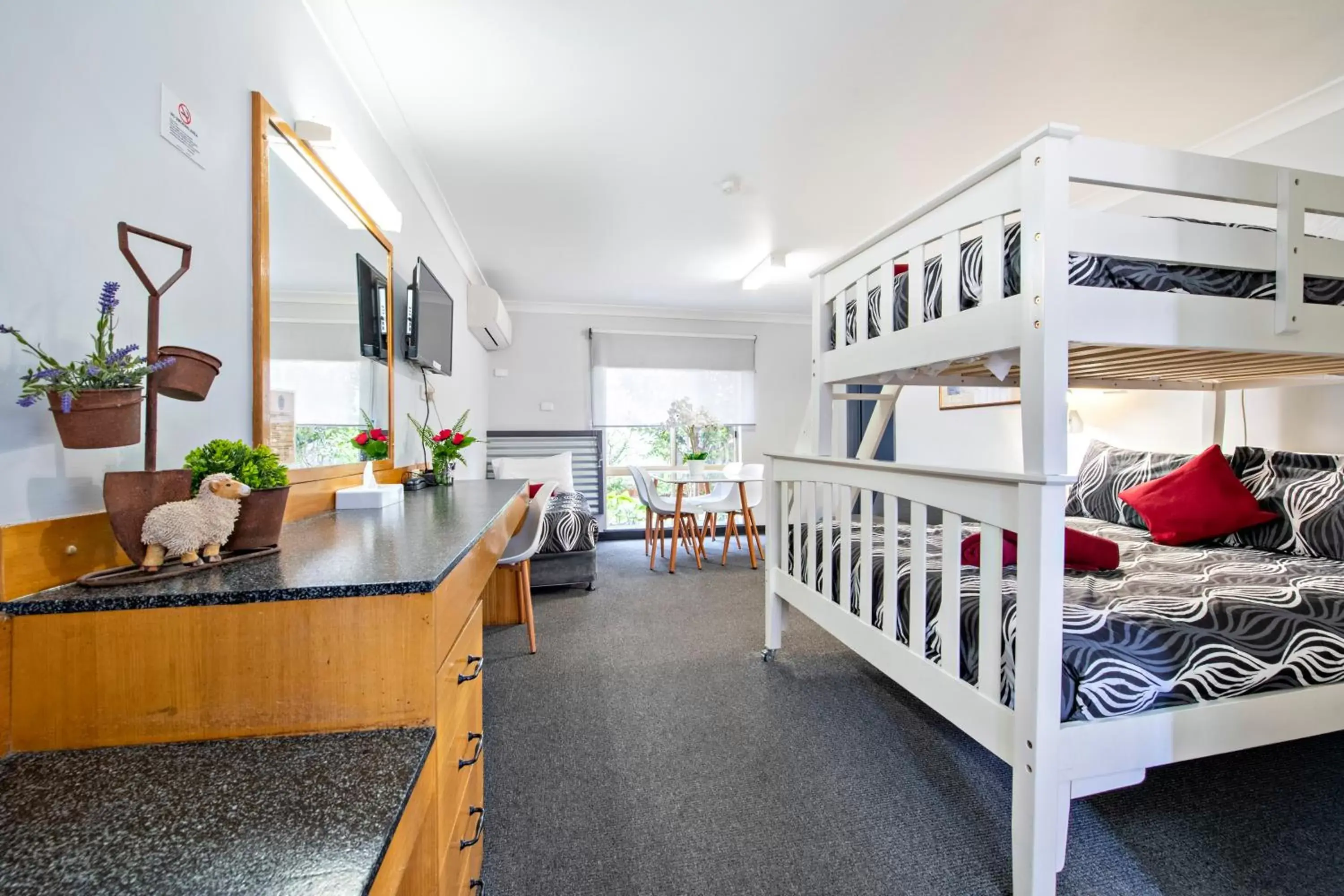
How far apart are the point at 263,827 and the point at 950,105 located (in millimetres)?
2843

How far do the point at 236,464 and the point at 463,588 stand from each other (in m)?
0.41

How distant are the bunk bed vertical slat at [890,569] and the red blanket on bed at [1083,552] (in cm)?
27

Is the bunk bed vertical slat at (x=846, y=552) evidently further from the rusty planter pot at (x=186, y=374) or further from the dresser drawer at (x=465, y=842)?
the rusty planter pot at (x=186, y=374)

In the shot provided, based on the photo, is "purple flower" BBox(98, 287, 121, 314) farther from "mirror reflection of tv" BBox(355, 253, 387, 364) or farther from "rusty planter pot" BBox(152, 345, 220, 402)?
"mirror reflection of tv" BBox(355, 253, 387, 364)

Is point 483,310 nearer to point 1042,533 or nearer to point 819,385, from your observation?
point 819,385

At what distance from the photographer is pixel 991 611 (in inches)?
45.1

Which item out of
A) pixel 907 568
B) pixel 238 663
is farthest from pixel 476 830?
pixel 907 568

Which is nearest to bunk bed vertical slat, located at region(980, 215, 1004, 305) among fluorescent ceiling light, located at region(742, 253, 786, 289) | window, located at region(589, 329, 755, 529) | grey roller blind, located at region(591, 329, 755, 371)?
fluorescent ceiling light, located at region(742, 253, 786, 289)

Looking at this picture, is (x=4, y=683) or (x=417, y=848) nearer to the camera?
(x=4, y=683)

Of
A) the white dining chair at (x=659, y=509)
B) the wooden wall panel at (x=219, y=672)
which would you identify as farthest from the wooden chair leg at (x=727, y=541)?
the wooden wall panel at (x=219, y=672)

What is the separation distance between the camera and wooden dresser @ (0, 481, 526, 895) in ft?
1.90

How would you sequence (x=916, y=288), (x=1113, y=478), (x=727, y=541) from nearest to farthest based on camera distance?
(x=916, y=288), (x=1113, y=478), (x=727, y=541)

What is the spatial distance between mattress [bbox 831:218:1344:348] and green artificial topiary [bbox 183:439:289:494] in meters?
1.53

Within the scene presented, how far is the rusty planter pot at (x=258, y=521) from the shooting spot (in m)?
0.83
